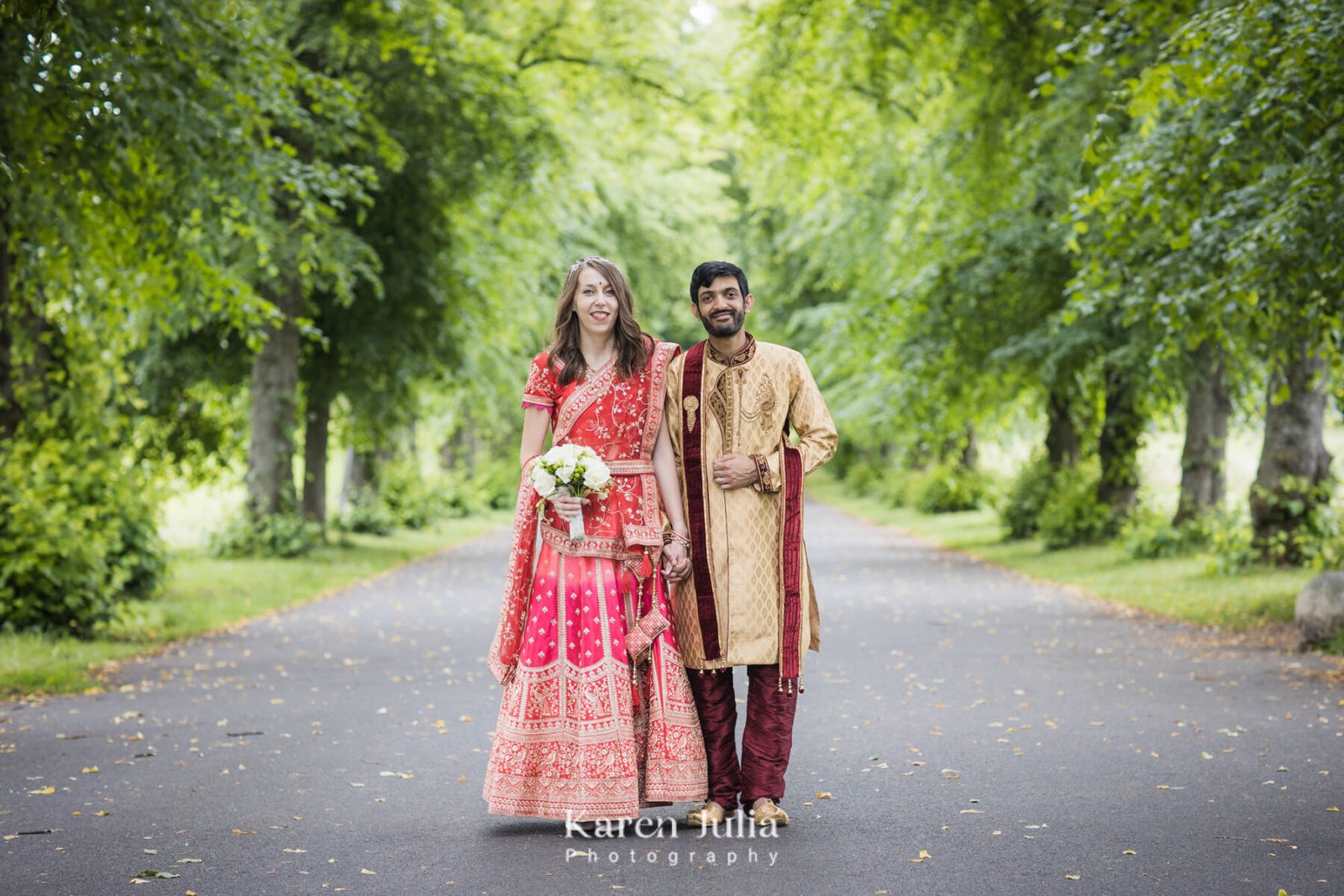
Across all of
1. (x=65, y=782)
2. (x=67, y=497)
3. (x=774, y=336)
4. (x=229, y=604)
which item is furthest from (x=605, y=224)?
(x=65, y=782)

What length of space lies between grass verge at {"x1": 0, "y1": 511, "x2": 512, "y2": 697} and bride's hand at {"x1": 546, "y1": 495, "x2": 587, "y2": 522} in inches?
212

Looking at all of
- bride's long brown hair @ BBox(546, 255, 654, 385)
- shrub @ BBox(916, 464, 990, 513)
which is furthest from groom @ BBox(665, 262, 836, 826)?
shrub @ BBox(916, 464, 990, 513)

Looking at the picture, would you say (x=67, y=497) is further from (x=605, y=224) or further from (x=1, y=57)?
(x=605, y=224)

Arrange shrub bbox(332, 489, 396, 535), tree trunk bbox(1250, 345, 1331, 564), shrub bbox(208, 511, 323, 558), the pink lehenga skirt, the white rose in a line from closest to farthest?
the white rose → the pink lehenga skirt → tree trunk bbox(1250, 345, 1331, 564) → shrub bbox(208, 511, 323, 558) → shrub bbox(332, 489, 396, 535)

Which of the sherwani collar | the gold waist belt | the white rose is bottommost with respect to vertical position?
the white rose

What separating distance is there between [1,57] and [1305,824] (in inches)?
341

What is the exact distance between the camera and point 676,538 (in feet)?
18.3

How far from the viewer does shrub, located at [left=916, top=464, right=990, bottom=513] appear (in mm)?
33906

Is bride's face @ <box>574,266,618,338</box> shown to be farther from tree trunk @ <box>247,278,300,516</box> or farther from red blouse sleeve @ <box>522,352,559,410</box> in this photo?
tree trunk @ <box>247,278,300,516</box>

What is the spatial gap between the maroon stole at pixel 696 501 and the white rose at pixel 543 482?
62 cm

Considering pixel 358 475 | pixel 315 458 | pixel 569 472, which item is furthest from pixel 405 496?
pixel 569 472

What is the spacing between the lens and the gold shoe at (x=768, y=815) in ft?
18.2

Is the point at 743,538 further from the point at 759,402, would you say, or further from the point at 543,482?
the point at 543,482

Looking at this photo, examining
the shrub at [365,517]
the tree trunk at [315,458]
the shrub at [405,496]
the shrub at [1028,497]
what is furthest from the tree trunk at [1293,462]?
the shrub at [405,496]
